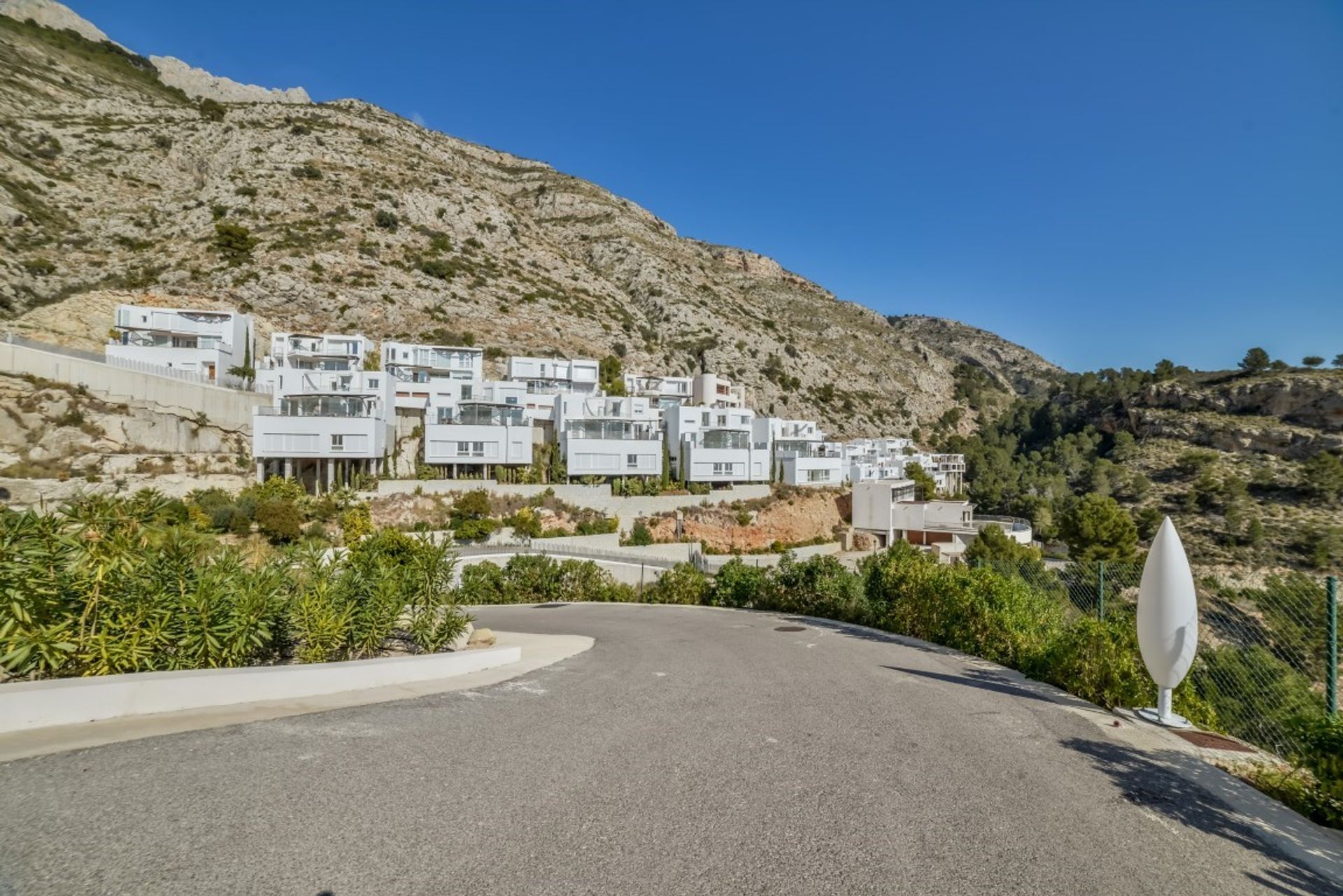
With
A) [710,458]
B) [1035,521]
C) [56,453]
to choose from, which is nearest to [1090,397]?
[1035,521]

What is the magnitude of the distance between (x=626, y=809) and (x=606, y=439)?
37121mm

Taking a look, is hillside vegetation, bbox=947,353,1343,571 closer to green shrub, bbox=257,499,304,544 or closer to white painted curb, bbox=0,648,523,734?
green shrub, bbox=257,499,304,544

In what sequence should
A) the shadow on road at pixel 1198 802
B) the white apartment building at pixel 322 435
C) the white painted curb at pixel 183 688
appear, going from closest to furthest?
the shadow on road at pixel 1198 802 → the white painted curb at pixel 183 688 → the white apartment building at pixel 322 435

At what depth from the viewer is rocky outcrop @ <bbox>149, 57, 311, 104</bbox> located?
10331cm

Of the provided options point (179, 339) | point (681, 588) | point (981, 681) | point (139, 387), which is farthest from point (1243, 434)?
point (179, 339)

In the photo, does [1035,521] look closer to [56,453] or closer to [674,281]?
[674,281]

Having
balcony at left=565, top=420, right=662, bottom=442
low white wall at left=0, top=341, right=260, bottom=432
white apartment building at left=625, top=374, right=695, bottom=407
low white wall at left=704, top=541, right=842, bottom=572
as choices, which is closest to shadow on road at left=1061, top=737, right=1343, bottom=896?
low white wall at left=704, top=541, right=842, bottom=572

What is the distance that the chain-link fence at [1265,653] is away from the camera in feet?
20.1

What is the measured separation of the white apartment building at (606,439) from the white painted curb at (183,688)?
109 ft

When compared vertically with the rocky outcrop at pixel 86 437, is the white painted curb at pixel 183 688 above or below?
below

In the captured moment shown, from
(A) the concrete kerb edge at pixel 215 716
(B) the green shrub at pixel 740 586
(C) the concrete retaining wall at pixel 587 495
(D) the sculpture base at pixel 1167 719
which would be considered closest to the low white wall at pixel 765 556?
(C) the concrete retaining wall at pixel 587 495

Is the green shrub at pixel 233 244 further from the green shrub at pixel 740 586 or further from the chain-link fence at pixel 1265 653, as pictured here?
the chain-link fence at pixel 1265 653

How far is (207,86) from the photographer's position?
108 m

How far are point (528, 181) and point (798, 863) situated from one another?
122 metres
